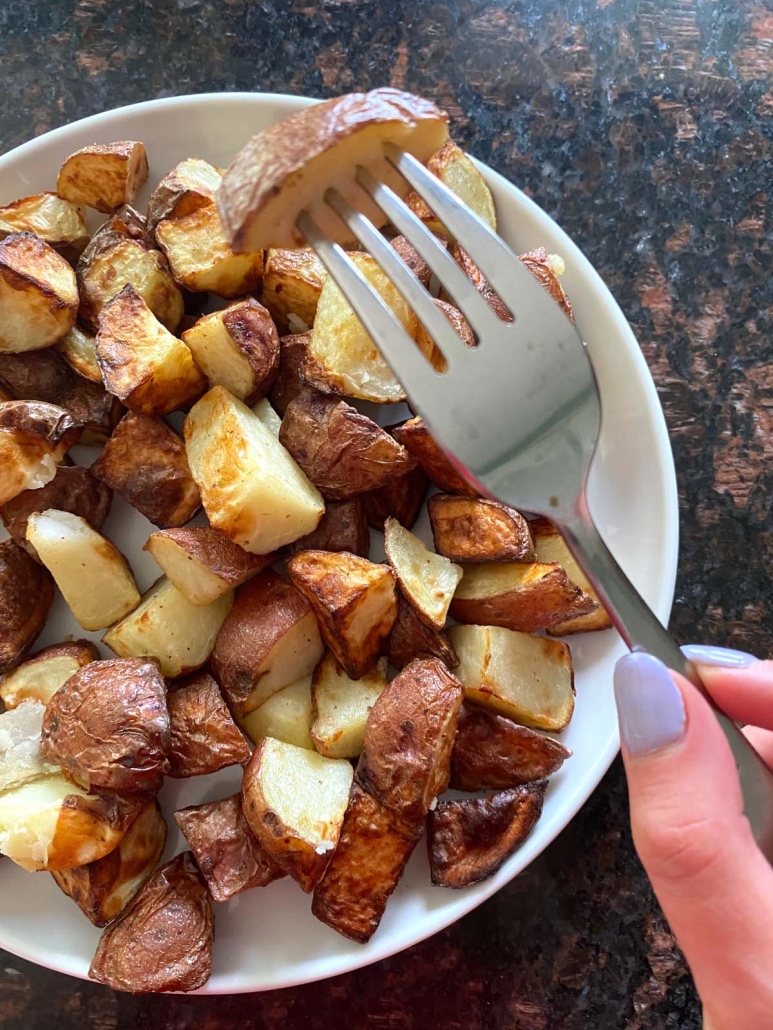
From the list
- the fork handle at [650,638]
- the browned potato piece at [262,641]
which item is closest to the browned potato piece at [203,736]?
the browned potato piece at [262,641]

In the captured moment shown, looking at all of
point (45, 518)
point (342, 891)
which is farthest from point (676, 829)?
point (45, 518)

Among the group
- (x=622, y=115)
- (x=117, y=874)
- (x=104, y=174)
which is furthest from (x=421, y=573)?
(x=622, y=115)

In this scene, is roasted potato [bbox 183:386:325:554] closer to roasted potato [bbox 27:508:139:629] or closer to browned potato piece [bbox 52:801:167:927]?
roasted potato [bbox 27:508:139:629]

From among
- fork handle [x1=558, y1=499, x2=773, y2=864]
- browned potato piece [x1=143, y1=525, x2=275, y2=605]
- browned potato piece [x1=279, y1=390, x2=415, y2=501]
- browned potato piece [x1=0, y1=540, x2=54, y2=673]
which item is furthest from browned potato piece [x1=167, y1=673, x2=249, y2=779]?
fork handle [x1=558, y1=499, x2=773, y2=864]

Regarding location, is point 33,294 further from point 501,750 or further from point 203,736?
point 501,750

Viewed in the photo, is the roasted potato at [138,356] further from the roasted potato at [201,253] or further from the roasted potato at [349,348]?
the roasted potato at [349,348]

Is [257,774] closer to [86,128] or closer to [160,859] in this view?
[160,859]

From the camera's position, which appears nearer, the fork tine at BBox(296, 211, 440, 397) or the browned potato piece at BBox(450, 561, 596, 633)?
the fork tine at BBox(296, 211, 440, 397)
